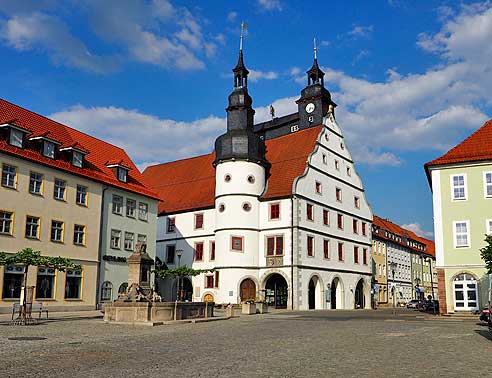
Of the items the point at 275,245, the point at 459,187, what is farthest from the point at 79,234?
the point at 459,187

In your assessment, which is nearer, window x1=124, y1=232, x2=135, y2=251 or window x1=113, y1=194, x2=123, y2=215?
window x1=113, y1=194, x2=123, y2=215

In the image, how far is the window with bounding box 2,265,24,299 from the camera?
30281mm

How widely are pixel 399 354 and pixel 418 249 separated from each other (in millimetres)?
82604

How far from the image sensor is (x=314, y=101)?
57875 mm

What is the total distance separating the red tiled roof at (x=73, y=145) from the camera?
33.0 metres

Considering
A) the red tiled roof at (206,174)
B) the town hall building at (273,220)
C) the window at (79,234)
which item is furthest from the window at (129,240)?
the red tiled roof at (206,174)

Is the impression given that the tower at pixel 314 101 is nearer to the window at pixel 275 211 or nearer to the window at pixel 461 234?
the window at pixel 275 211

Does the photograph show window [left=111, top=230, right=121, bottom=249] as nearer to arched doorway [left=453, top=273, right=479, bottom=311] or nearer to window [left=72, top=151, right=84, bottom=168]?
window [left=72, top=151, right=84, bottom=168]

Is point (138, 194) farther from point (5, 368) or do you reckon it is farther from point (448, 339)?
point (5, 368)

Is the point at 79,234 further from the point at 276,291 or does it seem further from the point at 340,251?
the point at 340,251

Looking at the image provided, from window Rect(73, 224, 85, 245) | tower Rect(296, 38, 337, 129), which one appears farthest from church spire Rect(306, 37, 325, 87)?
window Rect(73, 224, 85, 245)

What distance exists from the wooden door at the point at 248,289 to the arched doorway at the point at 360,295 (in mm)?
13439

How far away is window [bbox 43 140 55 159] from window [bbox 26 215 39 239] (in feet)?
13.6

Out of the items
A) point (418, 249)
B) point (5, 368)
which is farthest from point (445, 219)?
point (418, 249)
